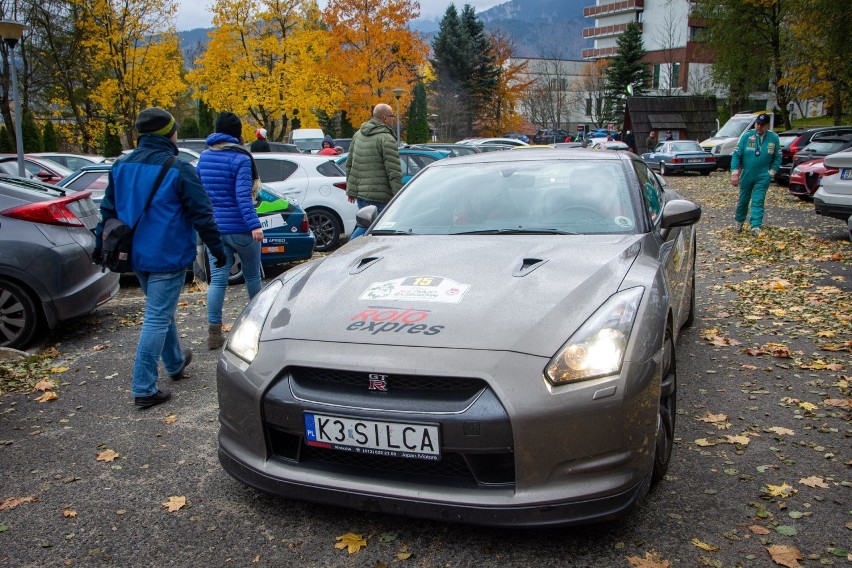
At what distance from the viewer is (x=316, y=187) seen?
1084 cm

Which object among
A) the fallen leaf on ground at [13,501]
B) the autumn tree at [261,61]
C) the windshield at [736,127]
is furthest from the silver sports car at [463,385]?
the windshield at [736,127]

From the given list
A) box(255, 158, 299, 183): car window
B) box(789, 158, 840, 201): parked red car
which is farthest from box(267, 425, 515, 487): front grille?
box(789, 158, 840, 201): parked red car

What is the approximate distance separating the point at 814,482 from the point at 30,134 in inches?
1234

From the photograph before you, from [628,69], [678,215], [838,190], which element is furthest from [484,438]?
[628,69]

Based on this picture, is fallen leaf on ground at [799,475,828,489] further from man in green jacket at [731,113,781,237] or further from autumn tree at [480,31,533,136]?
autumn tree at [480,31,533,136]

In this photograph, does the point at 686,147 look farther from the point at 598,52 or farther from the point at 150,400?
the point at 598,52

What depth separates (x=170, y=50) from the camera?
85.3ft

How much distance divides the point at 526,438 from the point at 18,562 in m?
2.04

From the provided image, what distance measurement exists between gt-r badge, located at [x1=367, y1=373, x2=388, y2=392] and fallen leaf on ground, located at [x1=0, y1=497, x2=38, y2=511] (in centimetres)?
181

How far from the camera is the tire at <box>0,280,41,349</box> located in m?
5.73

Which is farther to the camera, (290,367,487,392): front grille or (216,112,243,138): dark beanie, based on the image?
(216,112,243,138): dark beanie

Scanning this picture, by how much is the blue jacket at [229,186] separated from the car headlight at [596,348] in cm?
349

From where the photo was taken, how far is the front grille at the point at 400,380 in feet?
8.58

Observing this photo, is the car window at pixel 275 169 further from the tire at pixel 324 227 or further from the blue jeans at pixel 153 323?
the blue jeans at pixel 153 323
